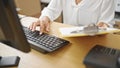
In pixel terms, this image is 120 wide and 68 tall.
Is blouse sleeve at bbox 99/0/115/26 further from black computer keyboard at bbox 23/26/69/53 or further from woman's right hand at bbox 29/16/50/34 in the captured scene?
black computer keyboard at bbox 23/26/69/53

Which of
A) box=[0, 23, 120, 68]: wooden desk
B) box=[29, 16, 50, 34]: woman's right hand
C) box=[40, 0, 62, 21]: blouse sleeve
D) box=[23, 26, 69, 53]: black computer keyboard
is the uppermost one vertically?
box=[40, 0, 62, 21]: blouse sleeve

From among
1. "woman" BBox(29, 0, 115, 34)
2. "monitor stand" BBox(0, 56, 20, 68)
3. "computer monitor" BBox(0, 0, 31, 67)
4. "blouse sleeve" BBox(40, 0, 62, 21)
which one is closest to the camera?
"computer monitor" BBox(0, 0, 31, 67)

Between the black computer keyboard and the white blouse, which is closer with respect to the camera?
the black computer keyboard

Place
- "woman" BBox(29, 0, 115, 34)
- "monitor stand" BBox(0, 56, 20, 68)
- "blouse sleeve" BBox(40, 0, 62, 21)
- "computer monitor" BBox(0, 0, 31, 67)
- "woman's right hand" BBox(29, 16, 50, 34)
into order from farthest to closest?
"blouse sleeve" BBox(40, 0, 62, 21), "woman" BBox(29, 0, 115, 34), "woman's right hand" BBox(29, 16, 50, 34), "monitor stand" BBox(0, 56, 20, 68), "computer monitor" BBox(0, 0, 31, 67)

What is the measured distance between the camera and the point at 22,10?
2.87 meters

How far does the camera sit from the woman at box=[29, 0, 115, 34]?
135 cm

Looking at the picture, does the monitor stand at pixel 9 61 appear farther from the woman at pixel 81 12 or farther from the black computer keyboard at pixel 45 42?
the woman at pixel 81 12

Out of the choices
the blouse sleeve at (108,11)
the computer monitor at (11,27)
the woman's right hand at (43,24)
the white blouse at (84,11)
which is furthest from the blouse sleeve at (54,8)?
the computer monitor at (11,27)

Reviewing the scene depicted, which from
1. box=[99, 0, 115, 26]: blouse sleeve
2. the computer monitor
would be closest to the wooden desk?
the computer monitor

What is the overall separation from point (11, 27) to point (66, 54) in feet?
1.16

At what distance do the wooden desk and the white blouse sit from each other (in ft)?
1.08

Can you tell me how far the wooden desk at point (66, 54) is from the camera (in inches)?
32.4

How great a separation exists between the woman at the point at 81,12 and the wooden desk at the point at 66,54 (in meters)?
0.27

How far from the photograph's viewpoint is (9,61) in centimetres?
84
